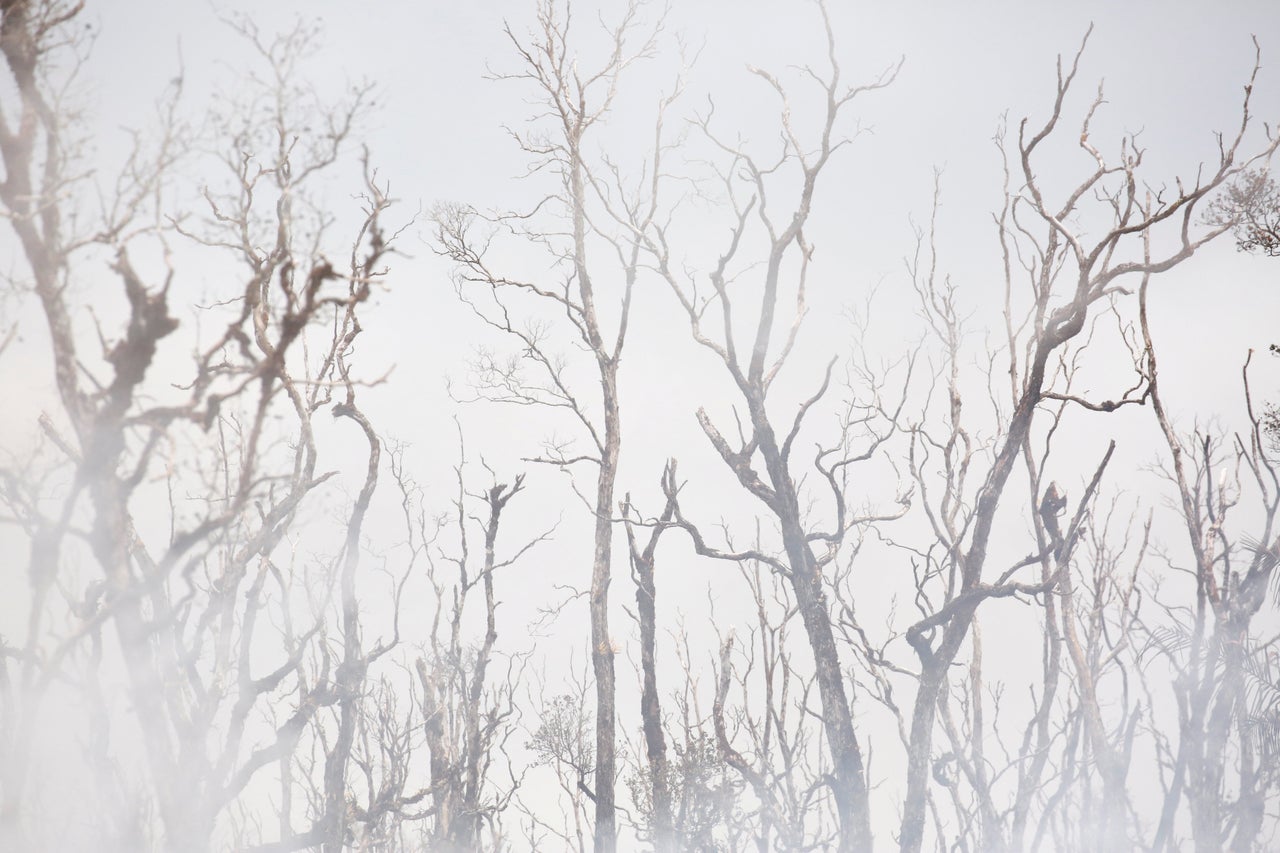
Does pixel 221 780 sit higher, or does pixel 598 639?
pixel 598 639

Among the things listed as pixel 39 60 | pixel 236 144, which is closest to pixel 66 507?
pixel 39 60

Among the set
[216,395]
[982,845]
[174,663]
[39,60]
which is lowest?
[982,845]

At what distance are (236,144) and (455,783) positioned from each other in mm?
11513

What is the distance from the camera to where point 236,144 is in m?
8.98

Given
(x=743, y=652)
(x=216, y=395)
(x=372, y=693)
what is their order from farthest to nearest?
1. (x=372, y=693)
2. (x=743, y=652)
3. (x=216, y=395)

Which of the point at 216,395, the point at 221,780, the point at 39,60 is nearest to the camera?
the point at 216,395

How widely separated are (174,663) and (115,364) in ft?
18.1

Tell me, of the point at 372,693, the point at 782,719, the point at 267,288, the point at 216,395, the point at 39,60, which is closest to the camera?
the point at 216,395

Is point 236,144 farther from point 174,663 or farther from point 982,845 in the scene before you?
point 982,845

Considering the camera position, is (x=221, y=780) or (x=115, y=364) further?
(x=221, y=780)

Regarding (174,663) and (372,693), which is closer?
(174,663)

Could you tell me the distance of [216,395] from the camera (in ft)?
13.7

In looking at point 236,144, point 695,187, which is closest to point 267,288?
point 236,144

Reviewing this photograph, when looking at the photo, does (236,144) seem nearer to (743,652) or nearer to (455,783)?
(455,783)
